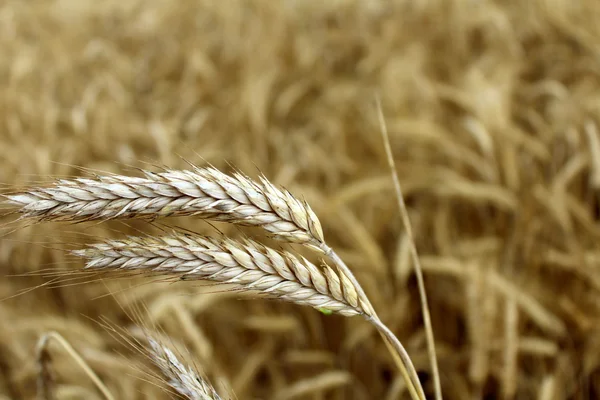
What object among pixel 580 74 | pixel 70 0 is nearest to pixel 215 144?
pixel 580 74

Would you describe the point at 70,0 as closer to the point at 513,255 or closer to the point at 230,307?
the point at 230,307

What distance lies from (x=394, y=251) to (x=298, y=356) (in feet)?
1.30

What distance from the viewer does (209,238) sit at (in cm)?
44

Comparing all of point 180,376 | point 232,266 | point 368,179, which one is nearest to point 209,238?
point 232,266

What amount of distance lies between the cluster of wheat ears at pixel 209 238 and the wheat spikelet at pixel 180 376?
0.34ft

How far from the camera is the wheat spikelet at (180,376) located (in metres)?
0.47

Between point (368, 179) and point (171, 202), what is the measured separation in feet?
3.58

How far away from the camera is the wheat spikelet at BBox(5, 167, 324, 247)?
1.36ft

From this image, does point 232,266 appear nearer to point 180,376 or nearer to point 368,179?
point 180,376

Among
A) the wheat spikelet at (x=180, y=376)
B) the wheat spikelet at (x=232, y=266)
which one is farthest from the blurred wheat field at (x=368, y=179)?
the wheat spikelet at (x=232, y=266)

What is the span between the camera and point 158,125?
6.35 ft

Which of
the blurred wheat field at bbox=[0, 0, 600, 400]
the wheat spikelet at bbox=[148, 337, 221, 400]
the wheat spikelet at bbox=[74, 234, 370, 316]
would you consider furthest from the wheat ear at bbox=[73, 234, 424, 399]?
the blurred wheat field at bbox=[0, 0, 600, 400]

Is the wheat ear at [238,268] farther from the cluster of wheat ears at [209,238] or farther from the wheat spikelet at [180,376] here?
the wheat spikelet at [180,376]

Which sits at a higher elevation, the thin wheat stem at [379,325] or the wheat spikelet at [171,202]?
the wheat spikelet at [171,202]
